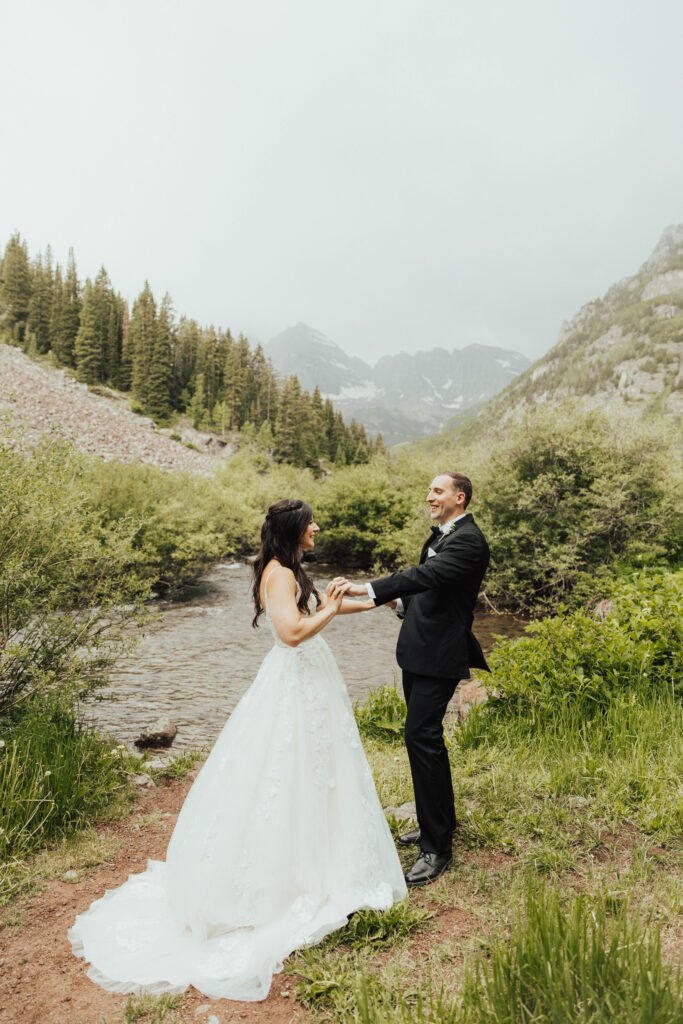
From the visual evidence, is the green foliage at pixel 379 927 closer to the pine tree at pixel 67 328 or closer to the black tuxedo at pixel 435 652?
the black tuxedo at pixel 435 652

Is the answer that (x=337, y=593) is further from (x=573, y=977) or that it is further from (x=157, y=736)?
(x=157, y=736)

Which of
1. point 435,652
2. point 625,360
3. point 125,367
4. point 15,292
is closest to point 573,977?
point 435,652

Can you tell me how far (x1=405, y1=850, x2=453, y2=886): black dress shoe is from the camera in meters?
3.46

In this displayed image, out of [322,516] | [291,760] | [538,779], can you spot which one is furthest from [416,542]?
[291,760]

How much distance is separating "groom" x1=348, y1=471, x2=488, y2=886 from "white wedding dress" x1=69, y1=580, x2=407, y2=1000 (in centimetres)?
38

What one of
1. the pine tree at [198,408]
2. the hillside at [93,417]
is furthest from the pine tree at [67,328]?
the pine tree at [198,408]

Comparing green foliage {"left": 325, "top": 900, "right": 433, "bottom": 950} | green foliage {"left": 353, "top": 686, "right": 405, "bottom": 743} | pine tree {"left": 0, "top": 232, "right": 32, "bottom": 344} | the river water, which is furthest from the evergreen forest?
green foliage {"left": 325, "top": 900, "right": 433, "bottom": 950}

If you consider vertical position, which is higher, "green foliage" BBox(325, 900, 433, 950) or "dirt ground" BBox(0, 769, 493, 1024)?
"green foliage" BBox(325, 900, 433, 950)

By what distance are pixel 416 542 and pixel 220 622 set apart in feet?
23.1

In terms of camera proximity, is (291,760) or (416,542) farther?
(416,542)

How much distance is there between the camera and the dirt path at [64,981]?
8.34 ft

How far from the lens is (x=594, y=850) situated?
3.61 metres

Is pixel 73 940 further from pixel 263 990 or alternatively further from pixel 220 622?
pixel 220 622

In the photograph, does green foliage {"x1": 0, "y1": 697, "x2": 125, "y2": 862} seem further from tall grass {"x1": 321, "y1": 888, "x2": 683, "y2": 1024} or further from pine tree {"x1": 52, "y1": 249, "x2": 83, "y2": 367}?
pine tree {"x1": 52, "y1": 249, "x2": 83, "y2": 367}
